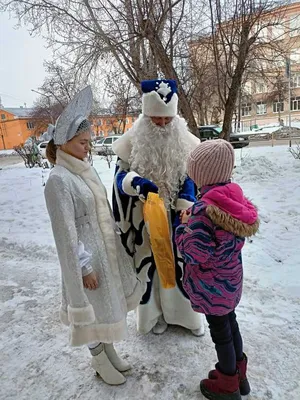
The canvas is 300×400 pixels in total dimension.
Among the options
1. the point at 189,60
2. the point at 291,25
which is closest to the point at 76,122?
the point at 189,60

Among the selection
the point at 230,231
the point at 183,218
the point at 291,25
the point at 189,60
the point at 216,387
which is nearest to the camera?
the point at 230,231

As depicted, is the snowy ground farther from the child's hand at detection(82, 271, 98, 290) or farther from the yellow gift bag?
the child's hand at detection(82, 271, 98, 290)

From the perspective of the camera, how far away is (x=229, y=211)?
4.90 feet

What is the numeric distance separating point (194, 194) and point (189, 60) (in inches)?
250

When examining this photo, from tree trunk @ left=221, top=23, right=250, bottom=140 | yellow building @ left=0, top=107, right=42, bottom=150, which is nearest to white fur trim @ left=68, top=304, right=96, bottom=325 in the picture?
tree trunk @ left=221, top=23, right=250, bottom=140

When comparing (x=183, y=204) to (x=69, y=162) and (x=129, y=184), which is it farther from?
(x=69, y=162)

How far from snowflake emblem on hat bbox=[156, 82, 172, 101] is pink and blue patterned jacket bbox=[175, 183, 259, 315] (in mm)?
884

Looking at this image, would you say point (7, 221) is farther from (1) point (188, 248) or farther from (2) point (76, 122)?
(1) point (188, 248)

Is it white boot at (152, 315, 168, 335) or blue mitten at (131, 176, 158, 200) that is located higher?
blue mitten at (131, 176, 158, 200)

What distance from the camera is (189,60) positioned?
7.64m

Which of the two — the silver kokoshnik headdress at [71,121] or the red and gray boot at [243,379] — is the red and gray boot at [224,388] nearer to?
the red and gray boot at [243,379]

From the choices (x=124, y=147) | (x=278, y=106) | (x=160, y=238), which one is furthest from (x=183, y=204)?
(x=278, y=106)

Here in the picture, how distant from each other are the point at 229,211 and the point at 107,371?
1.27 m

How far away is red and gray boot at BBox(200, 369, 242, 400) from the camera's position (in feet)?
5.64
